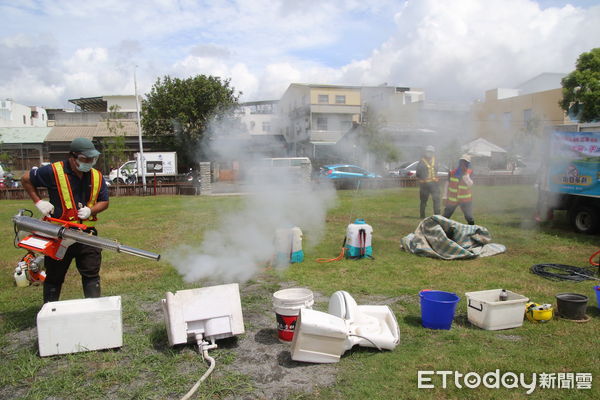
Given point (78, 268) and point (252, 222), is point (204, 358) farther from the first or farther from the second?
point (252, 222)

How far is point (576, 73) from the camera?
22.1 metres

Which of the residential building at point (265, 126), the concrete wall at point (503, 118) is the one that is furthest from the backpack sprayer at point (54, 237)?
the concrete wall at point (503, 118)

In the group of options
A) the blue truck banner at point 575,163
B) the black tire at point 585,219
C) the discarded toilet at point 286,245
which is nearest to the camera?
the discarded toilet at point 286,245

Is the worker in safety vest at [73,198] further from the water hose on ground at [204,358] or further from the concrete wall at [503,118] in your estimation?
the concrete wall at [503,118]

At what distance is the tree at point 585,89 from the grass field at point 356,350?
15849 millimetres

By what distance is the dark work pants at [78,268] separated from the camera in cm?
450

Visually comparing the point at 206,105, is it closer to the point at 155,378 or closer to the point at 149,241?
the point at 149,241

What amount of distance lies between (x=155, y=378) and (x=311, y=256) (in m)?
4.74

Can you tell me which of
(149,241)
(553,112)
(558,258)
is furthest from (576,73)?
(149,241)

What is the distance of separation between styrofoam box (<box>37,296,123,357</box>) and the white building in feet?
158

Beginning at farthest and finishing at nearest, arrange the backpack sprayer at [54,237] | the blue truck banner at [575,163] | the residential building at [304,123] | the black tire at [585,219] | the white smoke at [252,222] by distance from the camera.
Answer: the residential building at [304,123]
the black tire at [585,219]
the blue truck banner at [575,163]
the white smoke at [252,222]
the backpack sprayer at [54,237]

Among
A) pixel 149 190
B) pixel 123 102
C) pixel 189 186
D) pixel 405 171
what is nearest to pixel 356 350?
pixel 189 186

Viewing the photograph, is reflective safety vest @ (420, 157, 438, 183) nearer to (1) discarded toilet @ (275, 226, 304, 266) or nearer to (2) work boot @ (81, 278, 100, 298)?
(1) discarded toilet @ (275, 226, 304, 266)

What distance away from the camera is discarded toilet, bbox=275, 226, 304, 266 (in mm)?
7297
